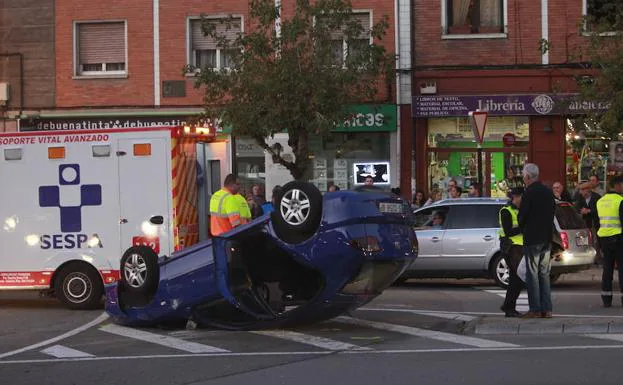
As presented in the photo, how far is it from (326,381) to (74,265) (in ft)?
23.3

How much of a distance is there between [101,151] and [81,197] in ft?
2.40

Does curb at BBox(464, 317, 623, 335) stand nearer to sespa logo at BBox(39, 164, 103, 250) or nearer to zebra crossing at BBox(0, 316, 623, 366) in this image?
zebra crossing at BBox(0, 316, 623, 366)

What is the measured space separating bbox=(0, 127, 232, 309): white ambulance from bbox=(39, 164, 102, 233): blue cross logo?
1cm

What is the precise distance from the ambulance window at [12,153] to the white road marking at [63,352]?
4687mm

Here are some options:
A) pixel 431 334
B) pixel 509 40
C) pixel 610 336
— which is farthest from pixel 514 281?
pixel 509 40

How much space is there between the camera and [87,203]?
14.5 metres

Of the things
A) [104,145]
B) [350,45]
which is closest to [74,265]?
[104,145]

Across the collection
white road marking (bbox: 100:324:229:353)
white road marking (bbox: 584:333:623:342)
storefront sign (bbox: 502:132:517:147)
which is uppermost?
storefront sign (bbox: 502:132:517:147)

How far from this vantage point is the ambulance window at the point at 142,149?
1433 cm

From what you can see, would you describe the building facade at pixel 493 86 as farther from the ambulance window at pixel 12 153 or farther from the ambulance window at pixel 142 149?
the ambulance window at pixel 12 153

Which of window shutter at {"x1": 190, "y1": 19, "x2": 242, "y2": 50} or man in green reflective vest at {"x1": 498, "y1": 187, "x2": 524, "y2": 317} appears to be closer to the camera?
man in green reflective vest at {"x1": 498, "y1": 187, "x2": 524, "y2": 317}

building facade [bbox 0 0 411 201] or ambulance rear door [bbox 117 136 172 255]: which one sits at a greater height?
building facade [bbox 0 0 411 201]

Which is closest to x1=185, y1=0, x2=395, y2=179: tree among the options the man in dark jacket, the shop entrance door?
the shop entrance door

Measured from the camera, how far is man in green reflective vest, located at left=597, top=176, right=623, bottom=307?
13398mm
